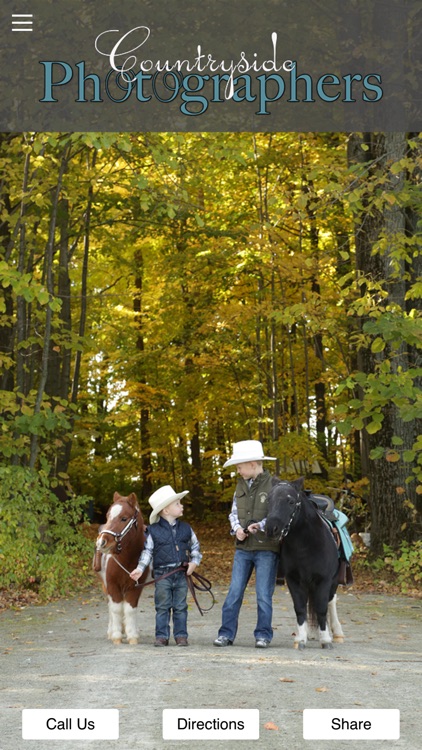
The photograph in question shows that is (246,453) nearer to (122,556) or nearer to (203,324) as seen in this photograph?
(122,556)

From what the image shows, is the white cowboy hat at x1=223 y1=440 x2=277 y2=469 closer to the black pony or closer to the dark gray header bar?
the black pony

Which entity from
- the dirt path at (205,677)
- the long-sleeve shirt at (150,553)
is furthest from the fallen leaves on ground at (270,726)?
the long-sleeve shirt at (150,553)

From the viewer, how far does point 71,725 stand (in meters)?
6.15

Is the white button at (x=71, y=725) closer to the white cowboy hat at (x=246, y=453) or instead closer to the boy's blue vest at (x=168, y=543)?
the boy's blue vest at (x=168, y=543)

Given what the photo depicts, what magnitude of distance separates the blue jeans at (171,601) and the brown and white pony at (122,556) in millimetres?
216

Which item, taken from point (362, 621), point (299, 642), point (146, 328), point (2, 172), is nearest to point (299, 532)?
point (299, 642)

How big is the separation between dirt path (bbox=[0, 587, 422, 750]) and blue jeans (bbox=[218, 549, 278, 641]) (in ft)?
0.66

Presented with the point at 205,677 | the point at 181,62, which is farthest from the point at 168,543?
the point at 181,62

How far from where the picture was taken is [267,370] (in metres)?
29.4

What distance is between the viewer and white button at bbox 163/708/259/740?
5832 millimetres

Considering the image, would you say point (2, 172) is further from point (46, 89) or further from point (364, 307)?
point (364, 307)

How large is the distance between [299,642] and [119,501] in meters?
2.12

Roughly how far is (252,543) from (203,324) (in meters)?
18.4

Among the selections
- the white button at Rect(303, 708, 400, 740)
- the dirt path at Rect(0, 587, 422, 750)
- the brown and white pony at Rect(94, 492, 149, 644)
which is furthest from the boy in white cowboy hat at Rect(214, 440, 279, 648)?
the white button at Rect(303, 708, 400, 740)
